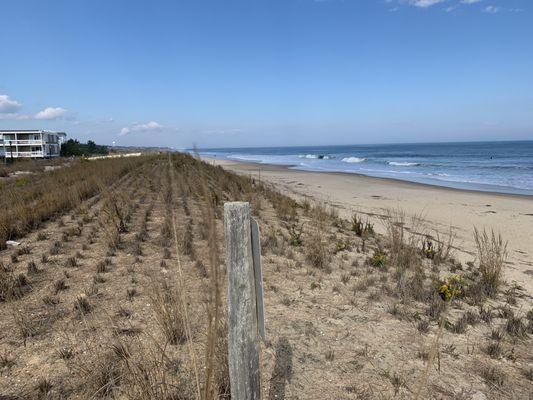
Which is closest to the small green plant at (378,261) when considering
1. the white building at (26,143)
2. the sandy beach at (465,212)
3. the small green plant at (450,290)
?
the small green plant at (450,290)

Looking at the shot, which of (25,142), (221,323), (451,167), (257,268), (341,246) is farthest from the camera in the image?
(25,142)

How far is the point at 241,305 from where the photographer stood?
81.8 inches

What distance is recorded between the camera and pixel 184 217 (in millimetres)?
8484

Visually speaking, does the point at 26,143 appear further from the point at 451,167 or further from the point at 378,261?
the point at 378,261

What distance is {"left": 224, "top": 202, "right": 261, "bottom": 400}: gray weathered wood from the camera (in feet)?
6.63

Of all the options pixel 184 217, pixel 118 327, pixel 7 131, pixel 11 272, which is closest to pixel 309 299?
pixel 118 327

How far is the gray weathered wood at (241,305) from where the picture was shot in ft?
6.63

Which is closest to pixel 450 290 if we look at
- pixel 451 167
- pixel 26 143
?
pixel 451 167

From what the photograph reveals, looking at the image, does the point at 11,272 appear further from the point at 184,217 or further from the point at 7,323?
the point at 184,217

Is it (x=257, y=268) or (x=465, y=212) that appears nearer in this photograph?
(x=257, y=268)

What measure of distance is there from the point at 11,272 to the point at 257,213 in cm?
545

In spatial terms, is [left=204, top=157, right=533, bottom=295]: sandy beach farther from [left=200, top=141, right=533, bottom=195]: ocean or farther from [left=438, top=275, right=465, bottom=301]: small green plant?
[left=200, top=141, right=533, bottom=195]: ocean

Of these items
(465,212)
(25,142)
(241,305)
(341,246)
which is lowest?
(465,212)

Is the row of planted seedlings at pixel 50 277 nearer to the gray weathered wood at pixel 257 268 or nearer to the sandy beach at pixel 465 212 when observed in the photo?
the gray weathered wood at pixel 257 268
